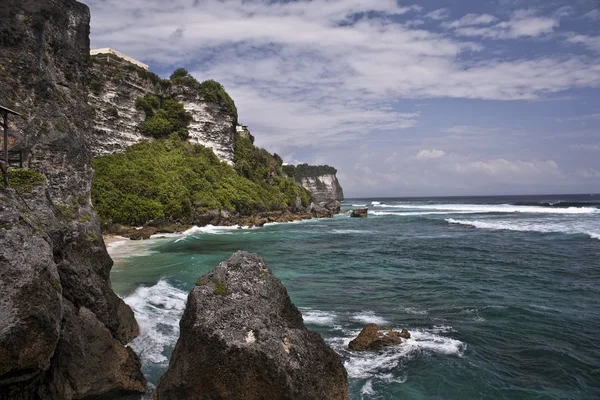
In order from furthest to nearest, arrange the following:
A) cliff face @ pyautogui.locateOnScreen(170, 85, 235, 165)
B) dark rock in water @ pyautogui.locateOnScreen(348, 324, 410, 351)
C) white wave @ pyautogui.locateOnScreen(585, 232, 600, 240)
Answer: cliff face @ pyautogui.locateOnScreen(170, 85, 235, 165) < white wave @ pyautogui.locateOnScreen(585, 232, 600, 240) < dark rock in water @ pyautogui.locateOnScreen(348, 324, 410, 351)

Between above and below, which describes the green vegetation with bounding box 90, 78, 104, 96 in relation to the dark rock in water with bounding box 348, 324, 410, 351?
above

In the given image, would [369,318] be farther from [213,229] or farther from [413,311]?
[213,229]

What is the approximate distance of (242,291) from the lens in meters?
7.49

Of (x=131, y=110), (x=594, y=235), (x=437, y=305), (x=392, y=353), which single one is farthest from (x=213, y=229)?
(x=392, y=353)

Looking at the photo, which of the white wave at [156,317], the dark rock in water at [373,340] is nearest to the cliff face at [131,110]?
the white wave at [156,317]

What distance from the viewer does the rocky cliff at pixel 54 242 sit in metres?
6.42

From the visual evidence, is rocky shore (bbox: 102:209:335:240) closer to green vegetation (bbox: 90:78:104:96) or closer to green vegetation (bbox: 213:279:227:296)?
green vegetation (bbox: 90:78:104:96)

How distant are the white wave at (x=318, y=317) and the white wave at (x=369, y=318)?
87cm

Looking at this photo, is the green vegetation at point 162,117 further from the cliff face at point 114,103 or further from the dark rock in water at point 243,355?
the dark rock in water at point 243,355

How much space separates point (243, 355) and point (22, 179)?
773cm

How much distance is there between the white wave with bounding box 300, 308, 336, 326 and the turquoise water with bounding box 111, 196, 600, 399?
39 mm

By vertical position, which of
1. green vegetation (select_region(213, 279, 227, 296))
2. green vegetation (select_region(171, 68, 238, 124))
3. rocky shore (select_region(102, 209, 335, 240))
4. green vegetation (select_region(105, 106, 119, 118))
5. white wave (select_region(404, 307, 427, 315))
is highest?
green vegetation (select_region(171, 68, 238, 124))

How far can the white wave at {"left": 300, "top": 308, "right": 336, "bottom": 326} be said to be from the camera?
14.2 metres

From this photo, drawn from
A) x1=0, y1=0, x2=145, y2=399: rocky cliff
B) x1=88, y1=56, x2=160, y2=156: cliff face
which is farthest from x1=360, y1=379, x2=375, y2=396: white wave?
x1=88, y1=56, x2=160, y2=156: cliff face
